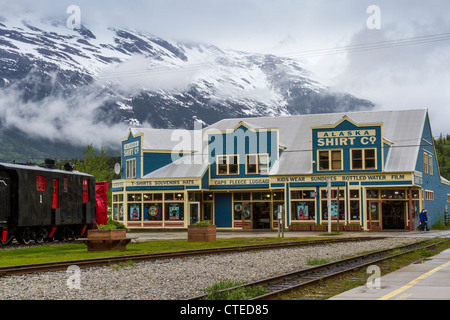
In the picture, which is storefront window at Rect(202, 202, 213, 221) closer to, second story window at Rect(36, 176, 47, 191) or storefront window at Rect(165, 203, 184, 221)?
storefront window at Rect(165, 203, 184, 221)

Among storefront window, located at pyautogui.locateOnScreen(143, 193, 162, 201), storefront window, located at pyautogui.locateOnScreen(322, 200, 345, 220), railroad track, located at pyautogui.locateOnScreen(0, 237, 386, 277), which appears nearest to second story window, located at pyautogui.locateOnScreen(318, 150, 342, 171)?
storefront window, located at pyautogui.locateOnScreen(322, 200, 345, 220)

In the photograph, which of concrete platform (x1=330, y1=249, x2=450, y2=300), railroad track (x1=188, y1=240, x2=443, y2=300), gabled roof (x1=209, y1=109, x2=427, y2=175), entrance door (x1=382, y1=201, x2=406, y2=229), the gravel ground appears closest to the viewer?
concrete platform (x1=330, y1=249, x2=450, y2=300)

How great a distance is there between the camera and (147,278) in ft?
50.4

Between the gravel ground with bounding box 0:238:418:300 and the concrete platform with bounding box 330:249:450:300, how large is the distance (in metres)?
3.17

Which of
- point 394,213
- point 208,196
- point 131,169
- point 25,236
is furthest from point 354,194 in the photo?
point 25,236

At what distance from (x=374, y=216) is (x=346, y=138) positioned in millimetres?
6529

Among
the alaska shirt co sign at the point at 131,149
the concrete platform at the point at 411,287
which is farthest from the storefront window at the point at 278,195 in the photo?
the concrete platform at the point at 411,287

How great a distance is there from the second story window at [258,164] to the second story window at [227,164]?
115 centimetres

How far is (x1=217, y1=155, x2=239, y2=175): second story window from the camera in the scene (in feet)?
179

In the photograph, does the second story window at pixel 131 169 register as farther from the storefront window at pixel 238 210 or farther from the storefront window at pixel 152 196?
the storefront window at pixel 238 210

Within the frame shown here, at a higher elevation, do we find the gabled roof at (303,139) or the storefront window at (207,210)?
the gabled roof at (303,139)

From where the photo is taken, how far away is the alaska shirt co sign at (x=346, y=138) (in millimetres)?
49656
